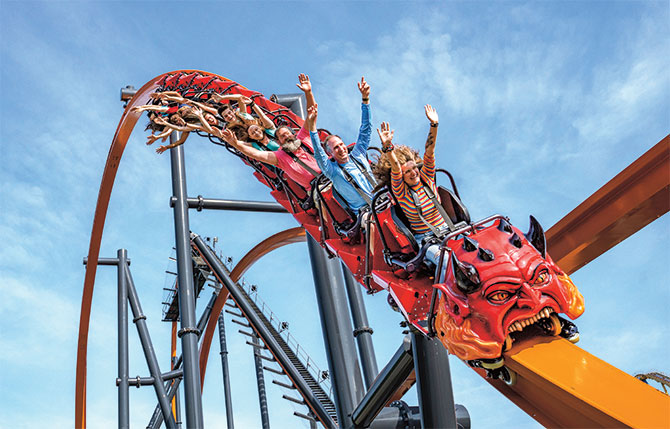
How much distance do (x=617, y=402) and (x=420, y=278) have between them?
145 cm

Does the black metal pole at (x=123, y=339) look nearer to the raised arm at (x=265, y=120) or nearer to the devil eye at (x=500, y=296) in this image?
the raised arm at (x=265, y=120)

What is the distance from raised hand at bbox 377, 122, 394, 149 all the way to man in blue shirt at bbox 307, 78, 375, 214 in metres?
0.53

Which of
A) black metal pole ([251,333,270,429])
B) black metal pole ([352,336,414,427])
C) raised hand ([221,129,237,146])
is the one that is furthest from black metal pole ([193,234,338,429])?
black metal pole ([251,333,270,429])

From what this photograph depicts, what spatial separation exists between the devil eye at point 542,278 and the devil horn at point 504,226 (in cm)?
26

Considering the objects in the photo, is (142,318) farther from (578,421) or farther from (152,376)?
(578,421)

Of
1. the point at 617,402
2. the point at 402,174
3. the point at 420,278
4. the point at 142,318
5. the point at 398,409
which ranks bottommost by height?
the point at 617,402

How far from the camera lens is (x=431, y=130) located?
3.35 metres

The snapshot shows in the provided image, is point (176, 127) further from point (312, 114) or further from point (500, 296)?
point (500, 296)

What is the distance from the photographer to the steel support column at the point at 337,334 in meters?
4.65

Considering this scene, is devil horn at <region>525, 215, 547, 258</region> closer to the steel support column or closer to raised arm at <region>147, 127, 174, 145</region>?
the steel support column

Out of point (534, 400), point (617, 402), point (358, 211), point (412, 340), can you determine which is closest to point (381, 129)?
point (358, 211)

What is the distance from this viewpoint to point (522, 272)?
8.64ft

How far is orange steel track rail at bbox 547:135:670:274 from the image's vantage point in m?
2.70

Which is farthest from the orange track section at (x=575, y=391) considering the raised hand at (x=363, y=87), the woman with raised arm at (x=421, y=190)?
the raised hand at (x=363, y=87)
